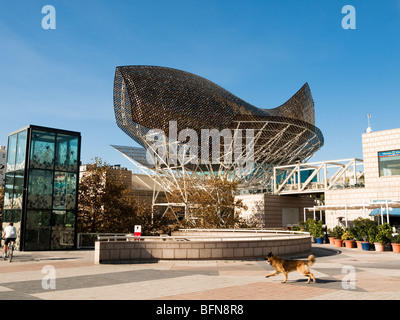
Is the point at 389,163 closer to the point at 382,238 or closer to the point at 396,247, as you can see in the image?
the point at 382,238

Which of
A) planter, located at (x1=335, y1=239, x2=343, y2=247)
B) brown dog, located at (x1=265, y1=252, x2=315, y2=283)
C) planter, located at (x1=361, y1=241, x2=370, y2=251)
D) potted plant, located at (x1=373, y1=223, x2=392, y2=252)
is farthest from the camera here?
planter, located at (x1=335, y1=239, x2=343, y2=247)

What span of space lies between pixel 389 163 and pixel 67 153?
1159 inches

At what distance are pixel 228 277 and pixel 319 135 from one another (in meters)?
46.9

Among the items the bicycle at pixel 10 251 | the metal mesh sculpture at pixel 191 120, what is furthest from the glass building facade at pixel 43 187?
the metal mesh sculpture at pixel 191 120

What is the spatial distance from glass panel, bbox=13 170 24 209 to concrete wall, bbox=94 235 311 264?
9206 millimetres

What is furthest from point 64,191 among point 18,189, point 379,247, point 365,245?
point 379,247

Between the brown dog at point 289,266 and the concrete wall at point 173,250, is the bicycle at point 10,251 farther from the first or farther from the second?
the brown dog at point 289,266

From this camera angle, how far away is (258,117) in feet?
150

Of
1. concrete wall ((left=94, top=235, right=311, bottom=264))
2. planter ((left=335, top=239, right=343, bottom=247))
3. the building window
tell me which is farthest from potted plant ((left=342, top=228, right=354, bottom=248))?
concrete wall ((left=94, top=235, right=311, bottom=264))

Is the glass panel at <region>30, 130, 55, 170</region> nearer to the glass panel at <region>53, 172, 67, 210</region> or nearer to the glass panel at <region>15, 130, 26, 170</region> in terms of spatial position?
the glass panel at <region>15, 130, 26, 170</region>

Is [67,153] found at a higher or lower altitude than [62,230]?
higher

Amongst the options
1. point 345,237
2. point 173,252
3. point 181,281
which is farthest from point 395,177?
point 181,281

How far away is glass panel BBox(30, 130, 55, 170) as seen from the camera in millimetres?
24047

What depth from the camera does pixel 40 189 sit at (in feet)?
78.4
